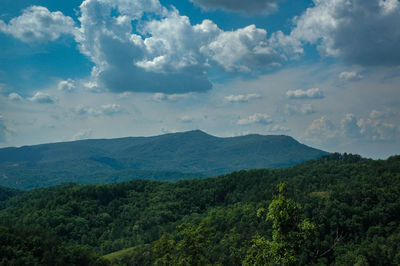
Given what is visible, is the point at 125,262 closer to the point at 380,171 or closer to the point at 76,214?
the point at 76,214

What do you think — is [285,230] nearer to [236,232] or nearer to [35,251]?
[35,251]

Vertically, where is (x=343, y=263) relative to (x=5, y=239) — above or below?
below

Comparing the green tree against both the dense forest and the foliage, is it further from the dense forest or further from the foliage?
the foliage

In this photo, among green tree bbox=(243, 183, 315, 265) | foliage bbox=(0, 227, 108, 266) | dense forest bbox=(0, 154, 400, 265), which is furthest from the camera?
foliage bbox=(0, 227, 108, 266)

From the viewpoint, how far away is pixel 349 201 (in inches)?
5940

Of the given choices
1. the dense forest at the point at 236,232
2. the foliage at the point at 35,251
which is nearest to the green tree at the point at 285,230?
the dense forest at the point at 236,232

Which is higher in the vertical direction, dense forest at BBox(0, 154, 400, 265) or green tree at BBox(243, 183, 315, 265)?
green tree at BBox(243, 183, 315, 265)

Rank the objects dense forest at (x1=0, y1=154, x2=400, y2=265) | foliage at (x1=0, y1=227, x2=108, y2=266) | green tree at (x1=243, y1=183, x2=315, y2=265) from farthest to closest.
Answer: foliage at (x1=0, y1=227, x2=108, y2=266) < dense forest at (x1=0, y1=154, x2=400, y2=265) < green tree at (x1=243, y1=183, x2=315, y2=265)

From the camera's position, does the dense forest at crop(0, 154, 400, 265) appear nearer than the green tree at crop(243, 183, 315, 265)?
No

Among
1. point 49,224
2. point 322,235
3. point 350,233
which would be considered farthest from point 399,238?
point 49,224

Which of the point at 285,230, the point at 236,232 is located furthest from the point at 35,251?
the point at 285,230

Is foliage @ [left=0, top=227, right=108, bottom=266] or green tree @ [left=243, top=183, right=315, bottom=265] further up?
green tree @ [left=243, top=183, right=315, bottom=265]

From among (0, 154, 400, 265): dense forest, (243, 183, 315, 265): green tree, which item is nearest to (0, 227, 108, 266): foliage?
(0, 154, 400, 265): dense forest

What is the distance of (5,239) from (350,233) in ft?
426
